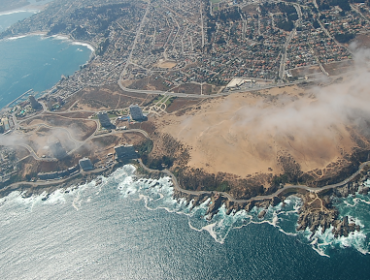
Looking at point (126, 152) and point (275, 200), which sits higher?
point (126, 152)

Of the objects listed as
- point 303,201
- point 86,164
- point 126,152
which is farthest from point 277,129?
point 86,164

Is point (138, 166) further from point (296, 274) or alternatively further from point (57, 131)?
point (296, 274)

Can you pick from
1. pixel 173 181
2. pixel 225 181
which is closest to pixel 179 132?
pixel 173 181

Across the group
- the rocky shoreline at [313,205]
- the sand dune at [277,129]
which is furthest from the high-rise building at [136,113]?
the rocky shoreline at [313,205]

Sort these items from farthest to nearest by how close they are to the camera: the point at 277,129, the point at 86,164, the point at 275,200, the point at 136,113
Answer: the point at 136,113, the point at 86,164, the point at 277,129, the point at 275,200

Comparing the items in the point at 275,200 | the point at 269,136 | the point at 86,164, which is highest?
the point at 269,136

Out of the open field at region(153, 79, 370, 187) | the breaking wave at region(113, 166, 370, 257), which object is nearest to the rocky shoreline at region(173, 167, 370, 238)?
the breaking wave at region(113, 166, 370, 257)

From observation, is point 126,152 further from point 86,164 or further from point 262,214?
point 262,214
